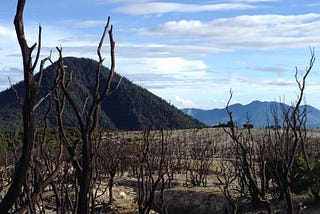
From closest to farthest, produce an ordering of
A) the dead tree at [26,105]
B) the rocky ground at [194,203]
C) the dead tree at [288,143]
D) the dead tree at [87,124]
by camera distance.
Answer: the dead tree at [26,105], the dead tree at [87,124], the dead tree at [288,143], the rocky ground at [194,203]

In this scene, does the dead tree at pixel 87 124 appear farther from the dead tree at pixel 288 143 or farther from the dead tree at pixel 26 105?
the dead tree at pixel 288 143

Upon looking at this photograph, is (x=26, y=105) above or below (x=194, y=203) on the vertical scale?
above

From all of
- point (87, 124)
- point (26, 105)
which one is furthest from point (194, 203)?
point (26, 105)

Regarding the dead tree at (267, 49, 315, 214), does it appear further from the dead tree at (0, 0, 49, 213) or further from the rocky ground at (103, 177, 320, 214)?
the dead tree at (0, 0, 49, 213)

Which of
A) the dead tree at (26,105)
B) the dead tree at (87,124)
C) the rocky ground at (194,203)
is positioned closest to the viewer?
the dead tree at (26,105)

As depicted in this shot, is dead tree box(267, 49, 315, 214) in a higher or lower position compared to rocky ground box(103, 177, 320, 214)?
higher

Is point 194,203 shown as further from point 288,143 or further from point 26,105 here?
point 26,105

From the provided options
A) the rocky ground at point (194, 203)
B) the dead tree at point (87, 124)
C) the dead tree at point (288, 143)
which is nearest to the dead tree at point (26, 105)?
the dead tree at point (87, 124)

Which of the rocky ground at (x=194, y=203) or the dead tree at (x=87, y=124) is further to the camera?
the rocky ground at (x=194, y=203)

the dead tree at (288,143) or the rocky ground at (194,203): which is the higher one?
the dead tree at (288,143)

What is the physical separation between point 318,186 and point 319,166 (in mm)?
763

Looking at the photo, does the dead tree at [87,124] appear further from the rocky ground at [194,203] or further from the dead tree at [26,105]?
the rocky ground at [194,203]

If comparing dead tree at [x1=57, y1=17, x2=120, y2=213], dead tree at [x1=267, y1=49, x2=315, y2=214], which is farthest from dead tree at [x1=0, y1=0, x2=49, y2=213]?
dead tree at [x1=267, y1=49, x2=315, y2=214]

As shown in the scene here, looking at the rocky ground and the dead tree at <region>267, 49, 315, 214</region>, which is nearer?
the dead tree at <region>267, 49, 315, 214</region>
